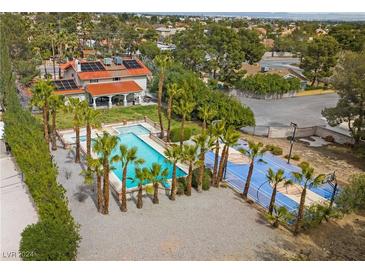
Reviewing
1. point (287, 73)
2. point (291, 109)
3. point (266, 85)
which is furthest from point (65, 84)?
point (287, 73)

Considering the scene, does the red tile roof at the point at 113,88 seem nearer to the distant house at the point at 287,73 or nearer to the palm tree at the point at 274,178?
the distant house at the point at 287,73

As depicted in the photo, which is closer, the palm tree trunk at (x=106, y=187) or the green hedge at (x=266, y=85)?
the palm tree trunk at (x=106, y=187)

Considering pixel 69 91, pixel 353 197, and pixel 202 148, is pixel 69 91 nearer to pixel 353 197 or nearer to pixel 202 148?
pixel 202 148

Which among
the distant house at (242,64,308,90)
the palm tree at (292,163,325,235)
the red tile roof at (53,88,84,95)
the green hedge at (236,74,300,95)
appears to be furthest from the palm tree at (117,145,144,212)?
the distant house at (242,64,308,90)

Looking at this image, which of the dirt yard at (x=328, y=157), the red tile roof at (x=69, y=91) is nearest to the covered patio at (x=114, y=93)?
the red tile roof at (x=69, y=91)

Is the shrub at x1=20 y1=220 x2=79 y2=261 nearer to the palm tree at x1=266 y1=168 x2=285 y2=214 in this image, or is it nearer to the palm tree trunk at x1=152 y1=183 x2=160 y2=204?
the palm tree trunk at x1=152 y1=183 x2=160 y2=204

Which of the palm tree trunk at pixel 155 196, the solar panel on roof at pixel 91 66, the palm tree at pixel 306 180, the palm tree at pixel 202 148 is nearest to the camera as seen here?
the palm tree at pixel 306 180

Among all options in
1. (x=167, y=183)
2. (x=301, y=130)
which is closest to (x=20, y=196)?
(x=167, y=183)
